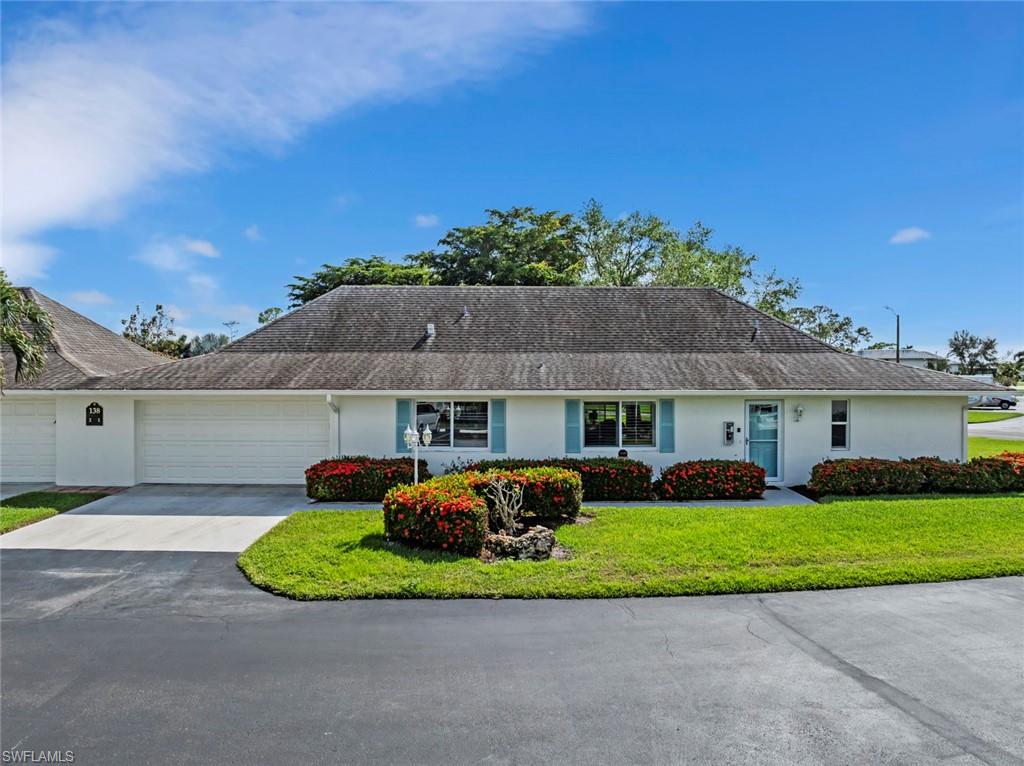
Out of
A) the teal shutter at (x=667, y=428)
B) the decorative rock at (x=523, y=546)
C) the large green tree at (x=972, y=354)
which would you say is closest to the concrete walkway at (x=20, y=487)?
the decorative rock at (x=523, y=546)

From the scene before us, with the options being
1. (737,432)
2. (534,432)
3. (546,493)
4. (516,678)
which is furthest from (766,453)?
(516,678)

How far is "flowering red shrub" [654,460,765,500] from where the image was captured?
1222cm

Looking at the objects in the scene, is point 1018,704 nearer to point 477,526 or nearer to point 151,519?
point 477,526

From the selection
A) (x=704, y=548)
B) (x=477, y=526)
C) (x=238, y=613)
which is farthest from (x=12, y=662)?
(x=704, y=548)

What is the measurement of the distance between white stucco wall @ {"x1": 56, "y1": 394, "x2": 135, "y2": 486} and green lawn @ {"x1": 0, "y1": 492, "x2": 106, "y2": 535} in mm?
1109

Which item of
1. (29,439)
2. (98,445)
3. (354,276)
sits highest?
(354,276)

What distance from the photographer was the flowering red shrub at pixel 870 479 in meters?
12.4

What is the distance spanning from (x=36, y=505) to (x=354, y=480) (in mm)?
6301

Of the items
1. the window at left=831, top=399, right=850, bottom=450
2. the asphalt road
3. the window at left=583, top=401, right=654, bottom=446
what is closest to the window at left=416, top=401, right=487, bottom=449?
the window at left=583, top=401, right=654, bottom=446

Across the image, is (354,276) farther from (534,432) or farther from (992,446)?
(992,446)

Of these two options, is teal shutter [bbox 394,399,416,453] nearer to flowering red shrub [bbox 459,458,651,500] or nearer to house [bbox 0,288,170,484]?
flowering red shrub [bbox 459,458,651,500]

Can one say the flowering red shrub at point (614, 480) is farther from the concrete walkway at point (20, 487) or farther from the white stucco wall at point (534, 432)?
the concrete walkway at point (20, 487)

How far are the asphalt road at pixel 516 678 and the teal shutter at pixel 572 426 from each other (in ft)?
22.9

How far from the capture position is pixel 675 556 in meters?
7.90
